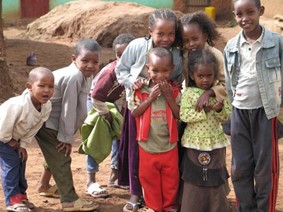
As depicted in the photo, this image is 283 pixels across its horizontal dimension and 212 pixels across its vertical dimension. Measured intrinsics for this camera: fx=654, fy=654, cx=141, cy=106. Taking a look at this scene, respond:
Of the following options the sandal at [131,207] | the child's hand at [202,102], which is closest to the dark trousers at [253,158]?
the child's hand at [202,102]

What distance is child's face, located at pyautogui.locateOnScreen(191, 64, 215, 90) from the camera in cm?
420

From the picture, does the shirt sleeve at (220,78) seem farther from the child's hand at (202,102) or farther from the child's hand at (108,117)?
the child's hand at (108,117)

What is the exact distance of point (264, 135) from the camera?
4.13 meters

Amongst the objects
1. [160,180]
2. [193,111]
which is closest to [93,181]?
[160,180]

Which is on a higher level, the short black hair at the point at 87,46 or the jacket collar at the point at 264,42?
the jacket collar at the point at 264,42

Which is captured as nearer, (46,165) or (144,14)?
(46,165)

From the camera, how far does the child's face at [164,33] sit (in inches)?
167

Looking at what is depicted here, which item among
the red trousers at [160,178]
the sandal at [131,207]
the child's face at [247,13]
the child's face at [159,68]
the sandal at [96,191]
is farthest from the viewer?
the sandal at [96,191]

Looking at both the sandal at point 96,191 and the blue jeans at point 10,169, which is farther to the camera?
the sandal at point 96,191

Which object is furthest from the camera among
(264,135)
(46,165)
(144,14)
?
(144,14)

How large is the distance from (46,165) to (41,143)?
11.4 inches

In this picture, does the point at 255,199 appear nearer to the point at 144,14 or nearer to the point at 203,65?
the point at 203,65

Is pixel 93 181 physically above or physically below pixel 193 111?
below

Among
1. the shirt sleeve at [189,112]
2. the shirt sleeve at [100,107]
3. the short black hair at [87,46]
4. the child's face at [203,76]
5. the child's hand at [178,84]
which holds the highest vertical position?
the short black hair at [87,46]
